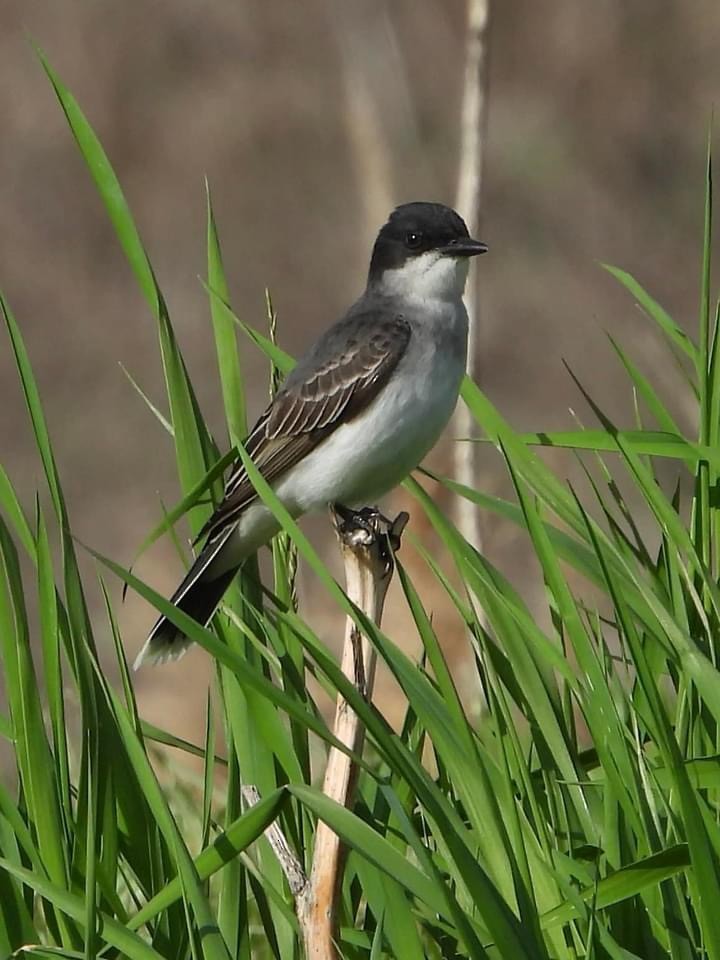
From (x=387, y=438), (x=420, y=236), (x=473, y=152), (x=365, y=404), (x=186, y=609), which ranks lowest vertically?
(x=186, y=609)

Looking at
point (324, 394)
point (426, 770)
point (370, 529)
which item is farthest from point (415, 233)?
point (426, 770)

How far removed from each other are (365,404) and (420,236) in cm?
66

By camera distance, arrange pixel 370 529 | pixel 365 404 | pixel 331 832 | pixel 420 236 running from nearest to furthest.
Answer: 1. pixel 331 832
2. pixel 370 529
3. pixel 365 404
4. pixel 420 236

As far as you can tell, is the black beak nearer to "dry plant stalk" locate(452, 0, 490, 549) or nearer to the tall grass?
"dry plant stalk" locate(452, 0, 490, 549)

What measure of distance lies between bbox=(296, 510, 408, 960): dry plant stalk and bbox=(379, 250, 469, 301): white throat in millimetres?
1780

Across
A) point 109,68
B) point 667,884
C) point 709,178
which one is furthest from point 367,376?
point 109,68

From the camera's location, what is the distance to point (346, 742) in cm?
257

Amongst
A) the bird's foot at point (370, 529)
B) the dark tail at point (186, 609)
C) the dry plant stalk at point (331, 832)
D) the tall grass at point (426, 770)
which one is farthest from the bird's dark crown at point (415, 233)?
the dry plant stalk at point (331, 832)

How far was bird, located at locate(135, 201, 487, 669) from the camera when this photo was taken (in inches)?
154

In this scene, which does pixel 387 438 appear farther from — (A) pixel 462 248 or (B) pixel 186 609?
(A) pixel 462 248

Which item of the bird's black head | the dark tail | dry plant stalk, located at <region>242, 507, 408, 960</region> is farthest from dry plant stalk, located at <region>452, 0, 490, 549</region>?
dry plant stalk, located at <region>242, 507, 408, 960</region>

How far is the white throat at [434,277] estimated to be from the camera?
4.64 meters

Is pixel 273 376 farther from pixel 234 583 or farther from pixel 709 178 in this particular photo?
pixel 709 178

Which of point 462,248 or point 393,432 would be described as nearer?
point 393,432
